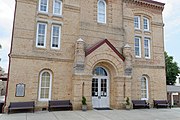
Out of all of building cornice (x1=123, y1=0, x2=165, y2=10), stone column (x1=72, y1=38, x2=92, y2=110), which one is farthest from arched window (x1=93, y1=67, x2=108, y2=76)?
building cornice (x1=123, y1=0, x2=165, y2=10)

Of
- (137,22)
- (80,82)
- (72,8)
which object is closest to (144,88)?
(137,22)

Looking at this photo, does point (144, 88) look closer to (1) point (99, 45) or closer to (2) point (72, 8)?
(1) point (99, 45)

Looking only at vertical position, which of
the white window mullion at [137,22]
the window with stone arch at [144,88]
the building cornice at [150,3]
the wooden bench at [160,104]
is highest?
the building cornice at [150,3]

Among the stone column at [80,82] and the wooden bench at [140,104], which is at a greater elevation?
the stone column at [80,82]

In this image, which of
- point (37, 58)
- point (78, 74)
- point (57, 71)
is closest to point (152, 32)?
point (78, 74)

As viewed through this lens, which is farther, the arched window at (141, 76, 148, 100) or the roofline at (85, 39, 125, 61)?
the arched window at (141, 76, 148, 100)

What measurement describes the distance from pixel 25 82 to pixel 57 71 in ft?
8.83

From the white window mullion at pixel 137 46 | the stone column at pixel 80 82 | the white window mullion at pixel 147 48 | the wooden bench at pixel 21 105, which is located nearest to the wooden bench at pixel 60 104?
the stone column at pixel 80 82

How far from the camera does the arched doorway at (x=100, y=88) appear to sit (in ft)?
53.3

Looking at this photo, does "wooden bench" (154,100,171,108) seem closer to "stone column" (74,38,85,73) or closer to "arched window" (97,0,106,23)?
"stone column" (74,38,85,73)

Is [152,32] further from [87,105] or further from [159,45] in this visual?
[87,105]

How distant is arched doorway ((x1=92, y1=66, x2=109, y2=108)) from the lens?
16.2 meters

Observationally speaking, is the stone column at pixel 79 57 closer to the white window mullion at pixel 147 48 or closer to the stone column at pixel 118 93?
the stone column at pixel 118 93

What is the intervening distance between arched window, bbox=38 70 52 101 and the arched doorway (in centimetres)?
402
